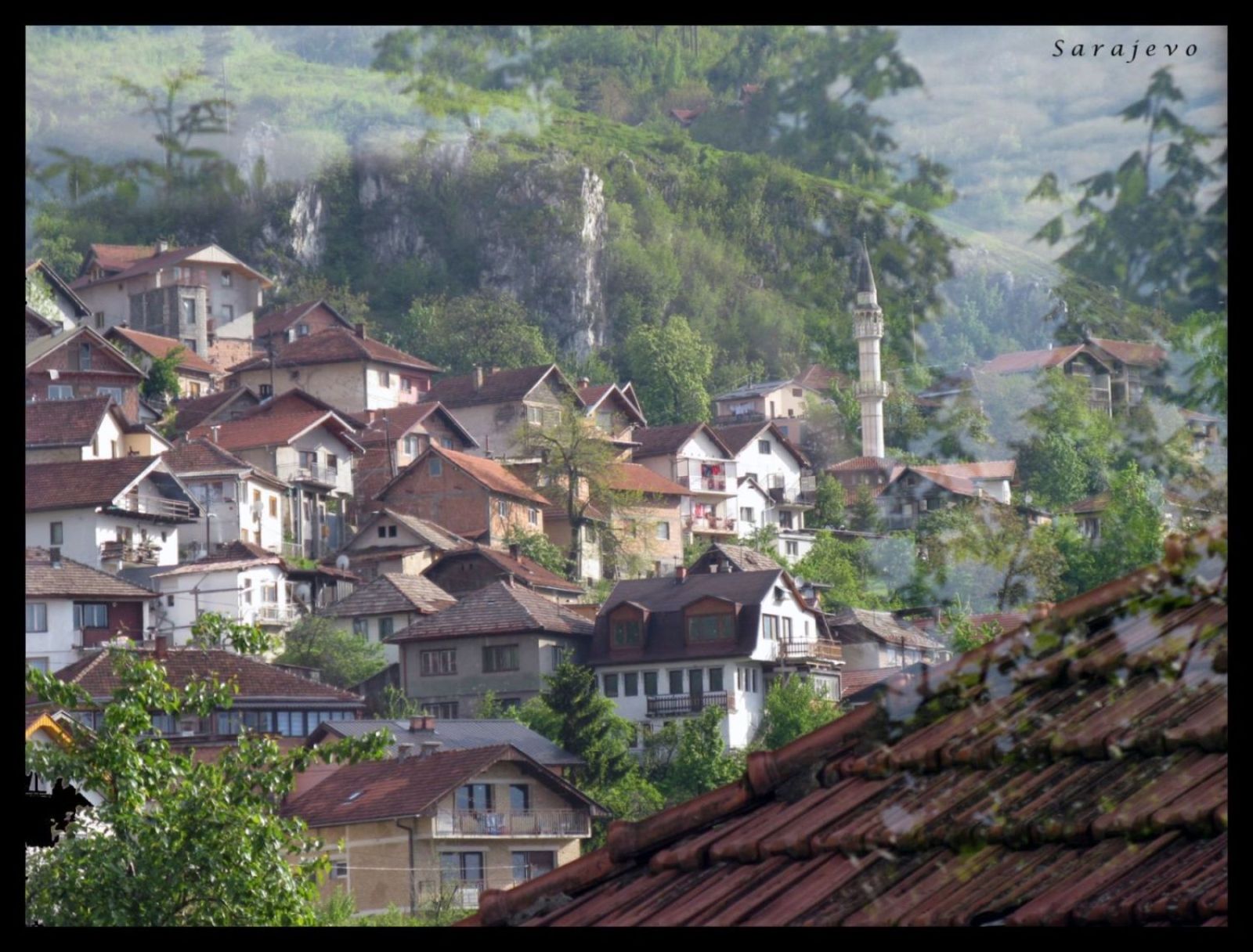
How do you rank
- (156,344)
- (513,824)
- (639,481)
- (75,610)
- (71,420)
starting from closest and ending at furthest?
(513,824)
(75,610)
(71,420)
(156,344)
(639,481)

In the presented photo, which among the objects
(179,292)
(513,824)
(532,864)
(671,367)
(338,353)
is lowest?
(532,864)

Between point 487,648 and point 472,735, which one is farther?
point 487,648

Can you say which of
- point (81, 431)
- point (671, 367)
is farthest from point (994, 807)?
point (81, 431)

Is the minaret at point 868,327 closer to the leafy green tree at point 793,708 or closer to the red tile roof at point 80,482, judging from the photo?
the leafy green tree at point 793,708

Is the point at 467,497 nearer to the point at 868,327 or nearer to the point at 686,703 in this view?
the point at 686,703

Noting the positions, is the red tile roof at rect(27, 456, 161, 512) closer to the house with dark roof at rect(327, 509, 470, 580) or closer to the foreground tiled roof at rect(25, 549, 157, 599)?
the foreground tiled roof at rect(25, 549, 157, 599)

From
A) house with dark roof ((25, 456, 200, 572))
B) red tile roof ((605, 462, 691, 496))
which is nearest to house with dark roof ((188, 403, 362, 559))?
house with dark roof ((25, 456, 200, 572))

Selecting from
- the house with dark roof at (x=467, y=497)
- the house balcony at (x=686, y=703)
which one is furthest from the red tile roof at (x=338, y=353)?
the house balcony at (x=686, y=703)
